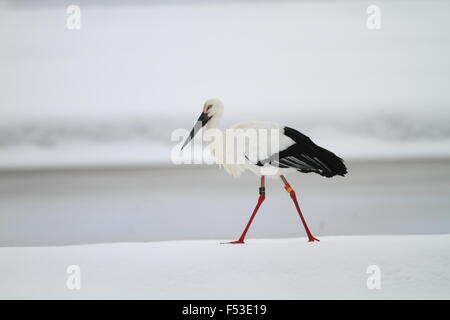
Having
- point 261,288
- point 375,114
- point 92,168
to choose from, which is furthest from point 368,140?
point 92,168

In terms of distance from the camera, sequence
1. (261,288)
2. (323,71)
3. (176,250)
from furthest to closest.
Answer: (323,71) → (176,250) → (261,288)

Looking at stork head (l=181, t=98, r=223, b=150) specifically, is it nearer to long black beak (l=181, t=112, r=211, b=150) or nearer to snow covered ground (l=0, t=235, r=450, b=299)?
long black beak (l=181, t=112, r=211, b=150)

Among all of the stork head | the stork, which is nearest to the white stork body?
the stork

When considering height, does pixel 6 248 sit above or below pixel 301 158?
below

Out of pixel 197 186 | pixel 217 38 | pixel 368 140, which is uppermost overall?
pixel 217 38

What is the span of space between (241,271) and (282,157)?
620 mm

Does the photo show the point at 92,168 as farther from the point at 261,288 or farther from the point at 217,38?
the point at 261,288

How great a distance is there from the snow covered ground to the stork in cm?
27

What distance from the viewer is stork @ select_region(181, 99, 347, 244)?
2904 millimetres

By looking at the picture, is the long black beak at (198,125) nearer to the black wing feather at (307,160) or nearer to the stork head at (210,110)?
the stork head at (210,110)

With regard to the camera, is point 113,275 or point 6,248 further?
point 6,248

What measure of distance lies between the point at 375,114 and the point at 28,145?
1951 millimetres

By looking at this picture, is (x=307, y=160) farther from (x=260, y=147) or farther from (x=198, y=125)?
(x=198, y=125)

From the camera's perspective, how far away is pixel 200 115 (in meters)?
3.13
